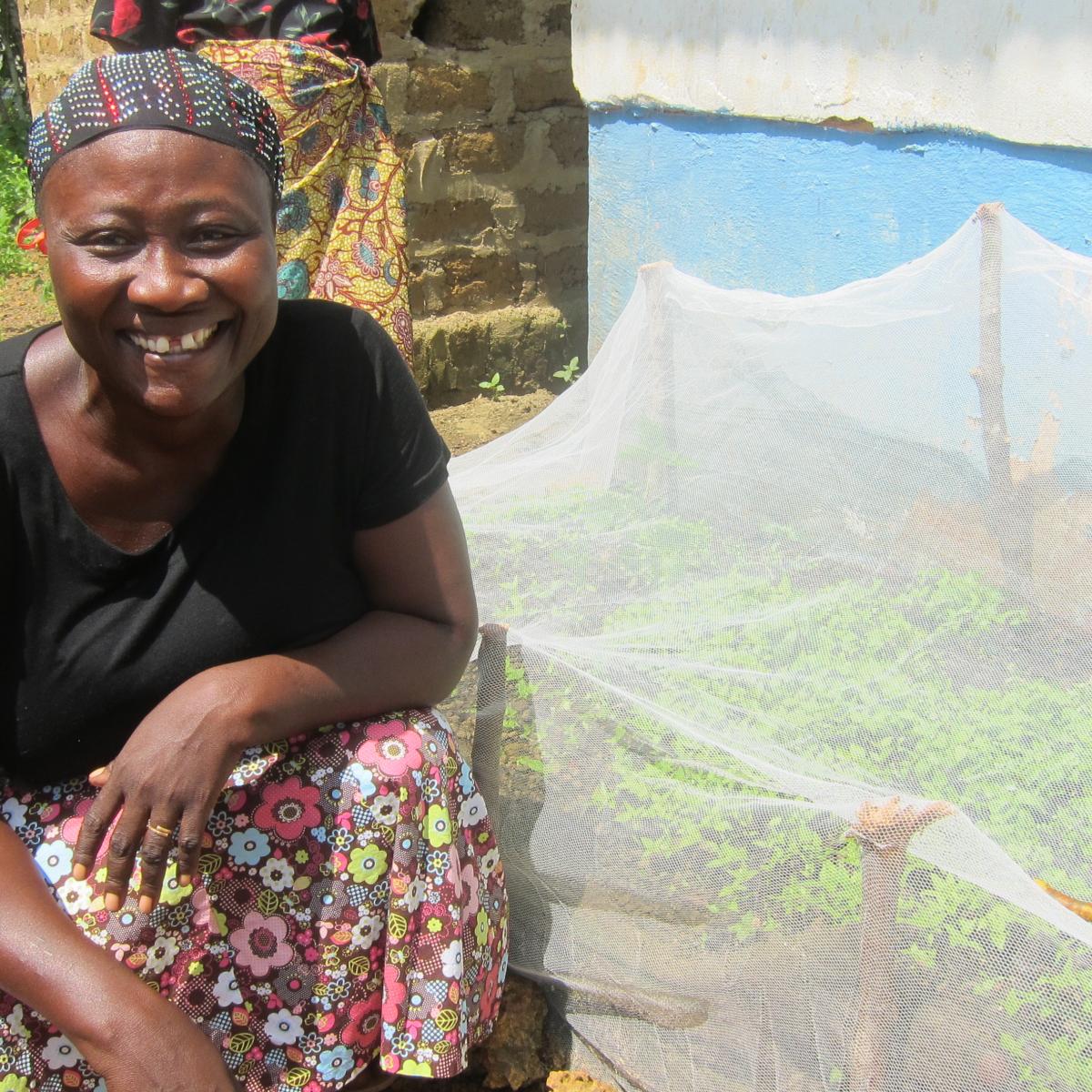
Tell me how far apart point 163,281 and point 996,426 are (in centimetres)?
174

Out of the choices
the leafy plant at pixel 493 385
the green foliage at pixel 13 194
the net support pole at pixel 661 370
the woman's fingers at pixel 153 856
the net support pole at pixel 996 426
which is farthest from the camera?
the green foliage at pixel 13 194

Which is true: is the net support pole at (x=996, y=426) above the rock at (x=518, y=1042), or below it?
above

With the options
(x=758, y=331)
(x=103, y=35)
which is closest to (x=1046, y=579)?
(x=758, y=331)

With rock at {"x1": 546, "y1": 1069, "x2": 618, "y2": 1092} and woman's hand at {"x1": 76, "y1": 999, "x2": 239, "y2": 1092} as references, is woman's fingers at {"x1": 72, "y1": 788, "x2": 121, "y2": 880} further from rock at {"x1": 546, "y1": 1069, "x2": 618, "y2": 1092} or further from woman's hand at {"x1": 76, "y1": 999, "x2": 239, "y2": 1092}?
rock at {"x1": 546, "y1": 1069, "x2": 618, "y2": 1092}

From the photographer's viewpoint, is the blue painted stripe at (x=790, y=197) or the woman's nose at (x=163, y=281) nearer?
the woman's nose at (x=163, y=281)

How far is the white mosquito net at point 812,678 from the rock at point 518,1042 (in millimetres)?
55

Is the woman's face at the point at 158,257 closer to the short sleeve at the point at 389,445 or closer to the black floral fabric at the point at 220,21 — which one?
the short sleeve at the point at 389,445

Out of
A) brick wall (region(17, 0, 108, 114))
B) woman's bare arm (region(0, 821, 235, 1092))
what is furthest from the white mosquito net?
brick wall (region(17, 0, 108, 114))

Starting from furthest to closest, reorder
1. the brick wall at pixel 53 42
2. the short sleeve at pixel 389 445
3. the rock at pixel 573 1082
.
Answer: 1. the brick wall at pixel 53 42
2. the rock at pixel 573 1082
3. the short sleeve at pixel 389 445

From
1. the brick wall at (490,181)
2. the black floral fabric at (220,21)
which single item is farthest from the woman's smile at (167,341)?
the brick wall at (490,181)

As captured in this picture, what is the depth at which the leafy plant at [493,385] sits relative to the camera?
561 centimetres

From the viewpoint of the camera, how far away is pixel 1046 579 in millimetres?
2363

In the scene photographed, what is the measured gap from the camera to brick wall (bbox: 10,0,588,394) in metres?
5.03

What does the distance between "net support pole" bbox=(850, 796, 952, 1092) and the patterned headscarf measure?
3.84 ft
